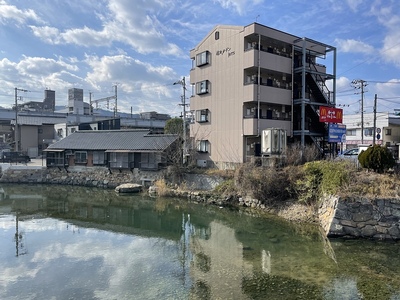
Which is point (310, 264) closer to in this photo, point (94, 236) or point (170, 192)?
point (94, 236)

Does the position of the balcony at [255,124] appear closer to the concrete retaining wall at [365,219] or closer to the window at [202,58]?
the window at [202,58]

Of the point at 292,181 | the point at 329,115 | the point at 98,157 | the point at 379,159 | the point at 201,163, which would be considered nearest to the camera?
the point at 379,159

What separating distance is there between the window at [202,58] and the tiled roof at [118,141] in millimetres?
7338

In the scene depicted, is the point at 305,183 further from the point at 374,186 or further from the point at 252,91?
the point at 252,91

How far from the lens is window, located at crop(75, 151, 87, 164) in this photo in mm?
31180

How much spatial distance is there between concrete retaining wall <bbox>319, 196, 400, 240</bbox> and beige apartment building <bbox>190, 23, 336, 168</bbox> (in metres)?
9.52

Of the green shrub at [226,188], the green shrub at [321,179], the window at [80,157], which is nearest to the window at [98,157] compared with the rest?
the window at [80,157]

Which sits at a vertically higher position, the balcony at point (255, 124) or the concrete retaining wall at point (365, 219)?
the balcony at point (255, 124)

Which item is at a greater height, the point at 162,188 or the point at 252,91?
the point at 252,91

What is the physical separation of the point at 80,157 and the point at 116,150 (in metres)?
5.22

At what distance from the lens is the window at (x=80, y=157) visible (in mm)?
31180

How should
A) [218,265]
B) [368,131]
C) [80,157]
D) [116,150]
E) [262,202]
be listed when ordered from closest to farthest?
[218,265], [262,202], [116,150], [80,157], [368,131]

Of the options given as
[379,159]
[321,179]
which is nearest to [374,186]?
[379,159]

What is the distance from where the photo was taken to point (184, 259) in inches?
443
